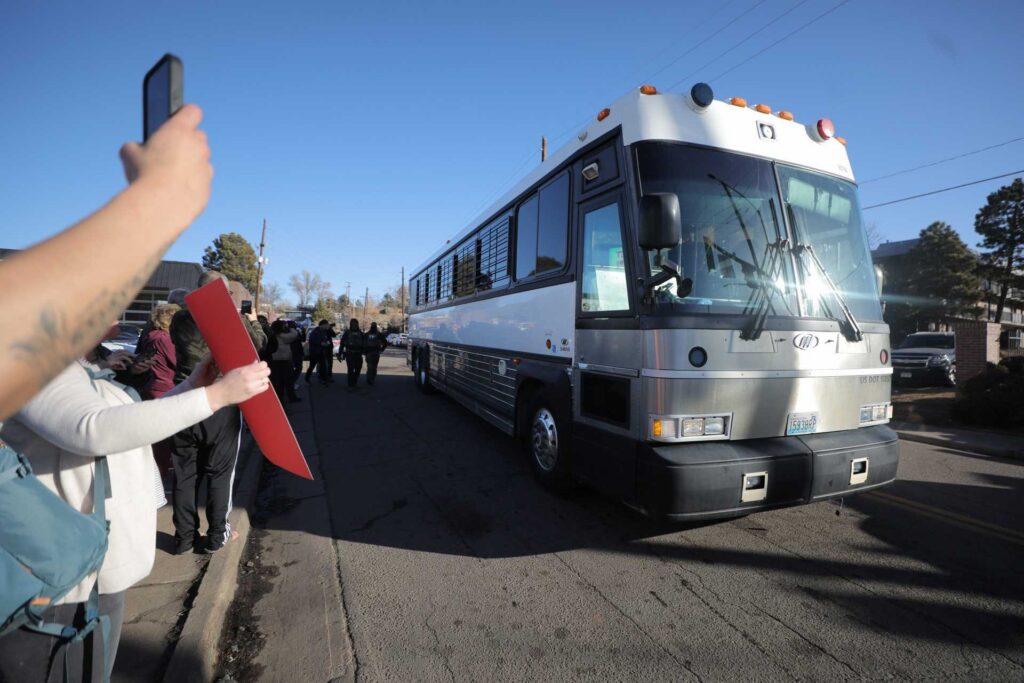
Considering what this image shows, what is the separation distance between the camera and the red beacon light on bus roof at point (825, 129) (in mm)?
4457

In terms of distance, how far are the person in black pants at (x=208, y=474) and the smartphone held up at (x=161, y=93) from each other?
3.18 m

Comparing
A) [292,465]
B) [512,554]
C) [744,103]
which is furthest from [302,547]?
[744,103]

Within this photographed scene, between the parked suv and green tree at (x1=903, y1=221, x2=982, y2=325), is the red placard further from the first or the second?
green tree at (x1=903, y1=221, x2=982, y2=325)

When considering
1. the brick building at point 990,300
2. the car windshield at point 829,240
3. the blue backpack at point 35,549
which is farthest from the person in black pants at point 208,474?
the brick building at point 990,300

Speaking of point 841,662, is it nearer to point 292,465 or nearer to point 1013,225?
point 292,465

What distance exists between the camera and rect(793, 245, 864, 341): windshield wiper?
157 inches

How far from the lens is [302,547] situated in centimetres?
419

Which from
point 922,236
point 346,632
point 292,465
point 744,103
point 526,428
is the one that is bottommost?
point 346,632

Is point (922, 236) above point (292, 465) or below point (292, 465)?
above

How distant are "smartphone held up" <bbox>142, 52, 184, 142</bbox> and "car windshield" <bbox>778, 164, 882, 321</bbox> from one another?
13.7 feet

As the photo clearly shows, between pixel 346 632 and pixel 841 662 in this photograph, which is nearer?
pixel 841 662

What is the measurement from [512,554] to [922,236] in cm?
3897

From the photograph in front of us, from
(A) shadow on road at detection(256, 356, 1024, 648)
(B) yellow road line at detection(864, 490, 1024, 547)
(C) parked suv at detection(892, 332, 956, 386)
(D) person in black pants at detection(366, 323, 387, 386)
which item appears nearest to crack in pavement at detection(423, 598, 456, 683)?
(A) shadow on road at detection(256, 356, 1024, 648)

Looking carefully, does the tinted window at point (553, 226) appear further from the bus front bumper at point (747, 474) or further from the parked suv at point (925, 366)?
the parked suv at point (925, 366)
